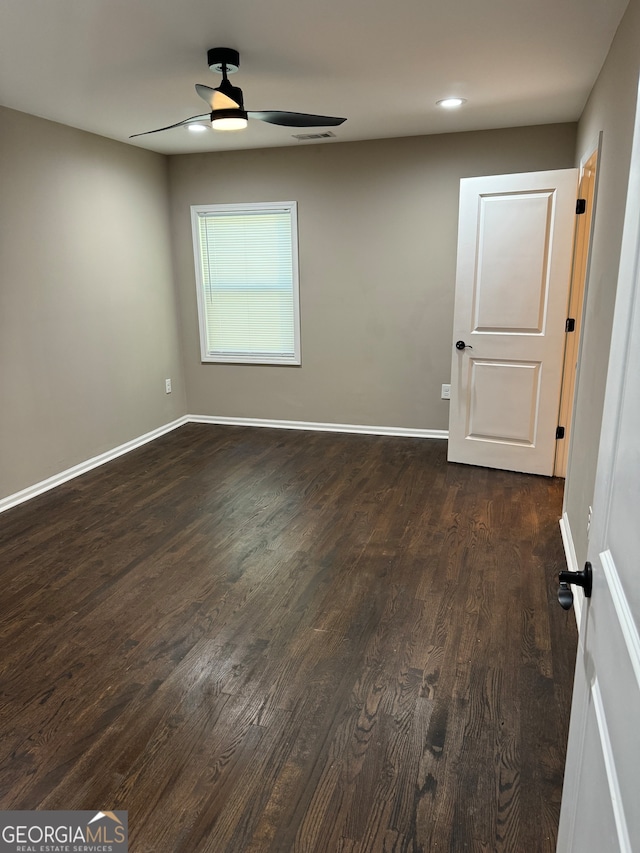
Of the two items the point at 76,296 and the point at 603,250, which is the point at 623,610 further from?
the point at 76,296

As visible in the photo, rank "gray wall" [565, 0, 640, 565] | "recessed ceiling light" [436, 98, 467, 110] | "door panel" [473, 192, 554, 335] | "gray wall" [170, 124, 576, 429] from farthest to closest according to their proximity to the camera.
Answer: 1. "gray wall" [170, 124, 576, 429]
2. "door panel" [473, 192, 554, 335]
3. "recessed ceiling light" [436, 98, 467, 110]
4. "gray wall" [565, 0, 640, 565]

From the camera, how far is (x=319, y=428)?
213 inches

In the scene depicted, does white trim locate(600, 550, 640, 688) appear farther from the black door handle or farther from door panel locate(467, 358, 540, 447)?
door panel locate(467, 358, 540, 447)

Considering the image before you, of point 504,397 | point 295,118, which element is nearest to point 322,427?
point 504,397

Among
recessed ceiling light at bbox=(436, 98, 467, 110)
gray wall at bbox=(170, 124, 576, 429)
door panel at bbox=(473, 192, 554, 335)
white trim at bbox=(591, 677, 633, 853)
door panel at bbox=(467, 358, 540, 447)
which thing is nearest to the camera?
white trim at bbox=(591, 677, 633, 853)

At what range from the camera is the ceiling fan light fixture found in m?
2.71

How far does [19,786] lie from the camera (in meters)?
1.68

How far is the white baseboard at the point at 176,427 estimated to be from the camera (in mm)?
3927

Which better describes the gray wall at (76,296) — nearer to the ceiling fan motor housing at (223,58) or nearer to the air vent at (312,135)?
the air vent at (312,135)

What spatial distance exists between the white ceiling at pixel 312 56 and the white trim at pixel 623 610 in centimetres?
225

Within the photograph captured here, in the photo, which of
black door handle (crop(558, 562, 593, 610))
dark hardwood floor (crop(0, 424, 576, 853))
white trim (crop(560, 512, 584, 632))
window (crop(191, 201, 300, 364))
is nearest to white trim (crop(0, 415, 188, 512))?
dark hardwood floor (crop(0, 424, 576, 853))

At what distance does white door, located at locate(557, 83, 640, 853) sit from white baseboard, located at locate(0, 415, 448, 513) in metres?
3.68

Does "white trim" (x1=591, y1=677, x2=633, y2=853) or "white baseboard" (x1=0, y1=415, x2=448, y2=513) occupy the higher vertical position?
"white trim" (x1=591, y1=677, x2=633, y2=853)

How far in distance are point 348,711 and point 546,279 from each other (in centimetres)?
307
